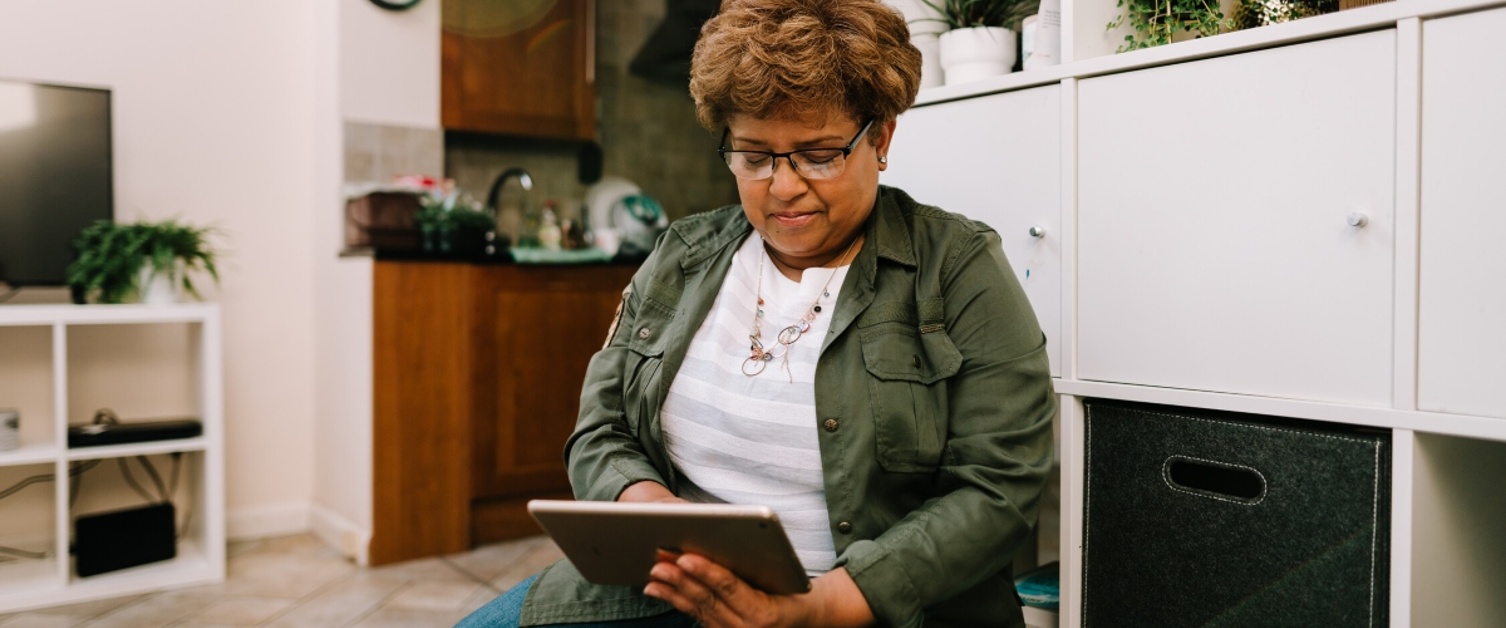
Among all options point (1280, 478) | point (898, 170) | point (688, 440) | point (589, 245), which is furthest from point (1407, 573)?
point (589, 245)

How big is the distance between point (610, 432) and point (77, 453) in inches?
77.1

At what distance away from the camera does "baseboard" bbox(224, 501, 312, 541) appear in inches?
121

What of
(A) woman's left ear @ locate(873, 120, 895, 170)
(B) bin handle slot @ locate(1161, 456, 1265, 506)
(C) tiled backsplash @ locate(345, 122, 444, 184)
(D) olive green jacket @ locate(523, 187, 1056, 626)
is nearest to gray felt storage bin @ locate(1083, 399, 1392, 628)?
(B) bin handle slot @ locate(1161, 456, 1265, 506)

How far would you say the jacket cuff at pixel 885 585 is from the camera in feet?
3.23

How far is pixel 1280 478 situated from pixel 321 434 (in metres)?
2.86

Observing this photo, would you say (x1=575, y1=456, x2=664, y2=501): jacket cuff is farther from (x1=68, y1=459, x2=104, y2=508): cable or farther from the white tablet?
(x1=68, y1=459, x2=104, y2=508): cable

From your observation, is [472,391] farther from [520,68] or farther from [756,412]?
[756,412]

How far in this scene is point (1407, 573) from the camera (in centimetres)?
108

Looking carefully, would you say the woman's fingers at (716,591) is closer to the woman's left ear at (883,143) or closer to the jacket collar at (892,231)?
Answer: the jacket collar at (892,231)

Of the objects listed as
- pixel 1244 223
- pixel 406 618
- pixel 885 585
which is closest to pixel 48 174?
pixel 406 618

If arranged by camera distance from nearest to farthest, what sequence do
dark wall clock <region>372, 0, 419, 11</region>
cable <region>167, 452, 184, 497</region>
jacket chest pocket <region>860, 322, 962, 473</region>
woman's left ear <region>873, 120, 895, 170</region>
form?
jacket chest pocket <region>860, 322, 962, 473</region> → woman's left ear <region>873, 120, 895, 170</region> → cable <region>167, 452, 184, 497</region> → dark wall clock <region>372, 0, 419, 11</region>

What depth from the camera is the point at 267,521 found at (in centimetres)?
314

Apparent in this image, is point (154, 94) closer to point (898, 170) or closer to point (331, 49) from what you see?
point (331, 49)

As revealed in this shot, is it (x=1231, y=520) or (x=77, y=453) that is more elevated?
(x=1231, y=520)
